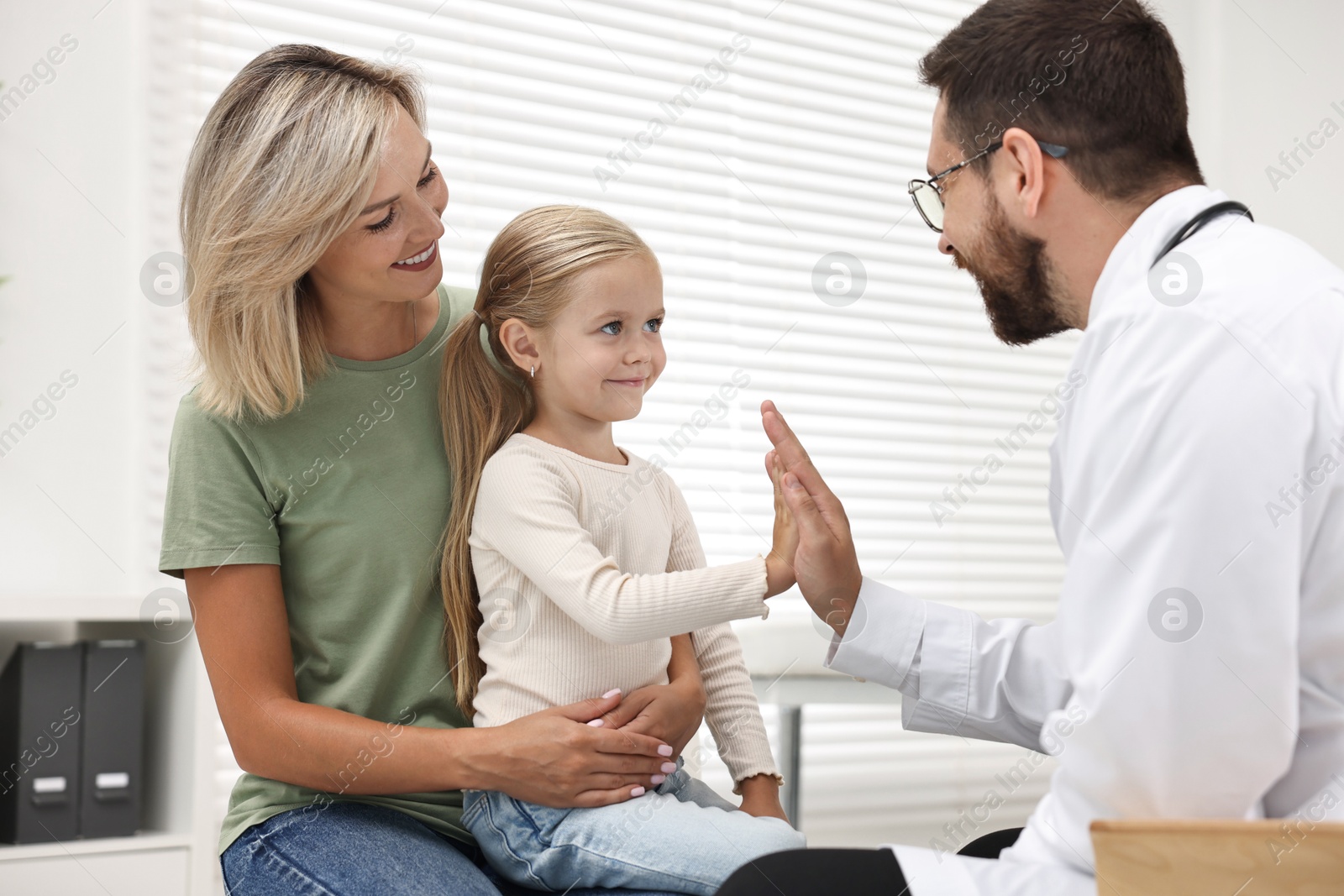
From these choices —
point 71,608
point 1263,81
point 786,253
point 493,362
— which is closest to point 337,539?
point 493,362

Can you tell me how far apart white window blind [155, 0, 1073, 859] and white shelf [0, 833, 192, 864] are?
1.06 m

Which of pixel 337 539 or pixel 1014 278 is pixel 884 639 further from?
pixel 337 539

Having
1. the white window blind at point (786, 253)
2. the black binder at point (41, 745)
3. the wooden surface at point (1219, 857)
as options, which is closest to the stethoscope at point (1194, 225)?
the wooden surface at point (1219, 857)

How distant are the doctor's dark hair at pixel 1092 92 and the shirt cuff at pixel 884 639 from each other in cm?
54

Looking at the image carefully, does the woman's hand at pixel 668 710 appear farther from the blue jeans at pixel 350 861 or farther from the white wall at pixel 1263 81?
the white wall at pixel 1263 81

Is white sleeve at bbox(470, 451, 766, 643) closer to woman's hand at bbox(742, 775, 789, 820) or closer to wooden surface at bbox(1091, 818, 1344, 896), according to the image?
woman's hand at bbox(742, 775, 789, 820)

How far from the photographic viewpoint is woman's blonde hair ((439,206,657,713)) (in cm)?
136

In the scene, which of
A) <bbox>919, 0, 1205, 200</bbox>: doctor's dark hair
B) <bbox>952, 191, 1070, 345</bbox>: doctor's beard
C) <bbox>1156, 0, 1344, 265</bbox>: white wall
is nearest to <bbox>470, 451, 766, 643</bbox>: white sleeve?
<bbox>952, 191, 1070, 345</bbox>: doctor's beard

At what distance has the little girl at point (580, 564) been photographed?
46.6 inches

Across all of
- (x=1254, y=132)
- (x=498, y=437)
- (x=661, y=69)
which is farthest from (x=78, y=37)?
(x=1254, y=132)

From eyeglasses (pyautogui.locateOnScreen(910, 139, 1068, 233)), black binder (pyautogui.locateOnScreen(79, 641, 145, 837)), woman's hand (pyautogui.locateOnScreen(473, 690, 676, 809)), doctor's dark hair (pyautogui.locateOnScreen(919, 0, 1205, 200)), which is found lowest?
black binder (pyautogui.locateOnScreen(79, 641, 145, 837))

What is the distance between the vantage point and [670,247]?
294cm

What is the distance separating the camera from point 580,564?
47.9 inches

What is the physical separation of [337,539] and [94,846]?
88cm
